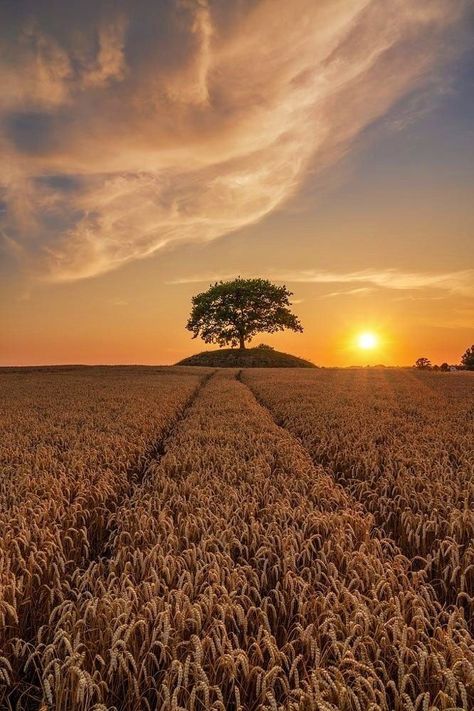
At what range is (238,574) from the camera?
3668 millimetres

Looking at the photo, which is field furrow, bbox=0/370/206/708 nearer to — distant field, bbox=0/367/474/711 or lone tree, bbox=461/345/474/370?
distant field, bbox=0/367/474/711

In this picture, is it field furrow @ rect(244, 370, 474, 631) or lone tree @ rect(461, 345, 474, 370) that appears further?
lone tree @ rect(461, 345, 474, 370)

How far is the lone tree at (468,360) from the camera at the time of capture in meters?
102

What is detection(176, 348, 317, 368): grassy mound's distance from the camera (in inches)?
2820

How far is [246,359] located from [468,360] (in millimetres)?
55271

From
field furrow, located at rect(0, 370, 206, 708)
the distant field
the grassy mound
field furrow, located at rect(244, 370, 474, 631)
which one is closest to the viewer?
the distant field

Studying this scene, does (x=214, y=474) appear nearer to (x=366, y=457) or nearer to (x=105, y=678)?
(x=366, y=457)

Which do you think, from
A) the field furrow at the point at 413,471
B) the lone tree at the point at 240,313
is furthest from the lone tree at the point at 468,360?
the field furrow at the point at 413,471

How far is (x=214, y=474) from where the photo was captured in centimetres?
675

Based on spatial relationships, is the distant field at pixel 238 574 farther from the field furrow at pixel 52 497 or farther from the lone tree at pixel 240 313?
the lone tree at pixel 240 313

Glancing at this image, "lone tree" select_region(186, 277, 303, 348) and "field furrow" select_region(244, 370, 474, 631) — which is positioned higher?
"lone tree" select_region(186, 277, 303, 348)

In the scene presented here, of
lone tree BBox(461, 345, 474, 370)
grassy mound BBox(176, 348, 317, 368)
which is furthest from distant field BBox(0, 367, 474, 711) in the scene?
lone tree BBox(461, 345, 474, 370)

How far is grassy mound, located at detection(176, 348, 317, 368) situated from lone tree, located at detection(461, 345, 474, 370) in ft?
135

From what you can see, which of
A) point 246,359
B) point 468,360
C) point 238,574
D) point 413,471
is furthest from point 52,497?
point 468,360
